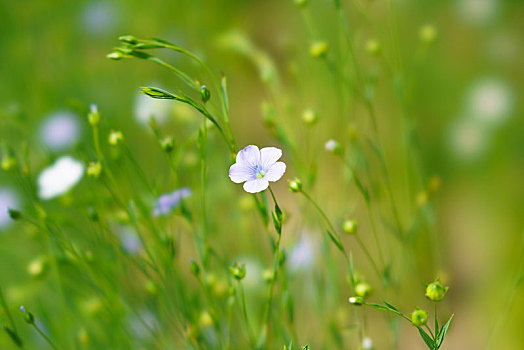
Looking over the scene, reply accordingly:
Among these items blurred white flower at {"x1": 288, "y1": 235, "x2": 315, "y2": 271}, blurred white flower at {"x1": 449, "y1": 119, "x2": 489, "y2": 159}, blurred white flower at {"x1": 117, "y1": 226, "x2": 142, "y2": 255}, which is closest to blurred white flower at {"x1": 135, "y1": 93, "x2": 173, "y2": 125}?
blurred white flower at {"x1": 117, "y1": 226, "x2": 142, "y2": 255}

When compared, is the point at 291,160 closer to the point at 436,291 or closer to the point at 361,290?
the point at 361,290

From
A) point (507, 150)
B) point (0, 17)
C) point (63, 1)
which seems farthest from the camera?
point (63, 1)

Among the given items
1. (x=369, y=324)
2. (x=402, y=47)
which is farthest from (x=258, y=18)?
(x=369, y=324)

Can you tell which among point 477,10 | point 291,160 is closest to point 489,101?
point 477,10

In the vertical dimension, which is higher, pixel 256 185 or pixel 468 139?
pixel 468 139

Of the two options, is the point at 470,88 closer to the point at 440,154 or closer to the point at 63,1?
the point at 440,154

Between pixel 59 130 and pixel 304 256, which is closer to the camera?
pixel 304 256
